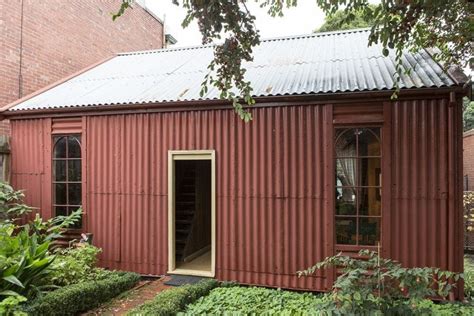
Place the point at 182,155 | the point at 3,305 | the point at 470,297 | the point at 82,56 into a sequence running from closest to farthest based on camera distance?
the point at 3,305, the point at 470,297, the point at 182,155, the point at 82,56

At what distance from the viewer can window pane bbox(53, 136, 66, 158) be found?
275 inches

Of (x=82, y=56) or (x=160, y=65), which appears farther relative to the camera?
(x=82, y=56)

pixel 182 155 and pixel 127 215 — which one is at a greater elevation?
pixel 182 155

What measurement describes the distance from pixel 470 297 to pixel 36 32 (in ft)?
35.6

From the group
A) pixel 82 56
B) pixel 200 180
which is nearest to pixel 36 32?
pixel 82 56

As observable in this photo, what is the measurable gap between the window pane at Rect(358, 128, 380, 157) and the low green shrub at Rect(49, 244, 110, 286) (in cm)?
468

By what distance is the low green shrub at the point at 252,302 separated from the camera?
460 centimetres

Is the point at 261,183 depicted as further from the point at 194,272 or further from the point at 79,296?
the point at 79,296

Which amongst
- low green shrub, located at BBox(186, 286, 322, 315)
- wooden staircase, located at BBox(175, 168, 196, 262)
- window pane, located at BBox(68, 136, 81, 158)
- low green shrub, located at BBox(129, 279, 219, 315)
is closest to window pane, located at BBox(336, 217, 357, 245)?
low green shrub, located at BBox(186, 286, 322, 315)

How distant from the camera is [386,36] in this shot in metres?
3.76

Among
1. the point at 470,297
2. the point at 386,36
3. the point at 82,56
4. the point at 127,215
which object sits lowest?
the point at 470,297

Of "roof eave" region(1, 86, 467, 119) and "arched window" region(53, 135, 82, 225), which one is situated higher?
"roof eave" region(1, 86, 467, 119)

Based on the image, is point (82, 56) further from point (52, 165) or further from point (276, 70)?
point (276, 70)

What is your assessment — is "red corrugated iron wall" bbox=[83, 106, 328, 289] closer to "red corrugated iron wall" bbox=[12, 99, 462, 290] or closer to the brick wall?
"red corrugated iron wall" bbox=[12, 99, 462, 290]
